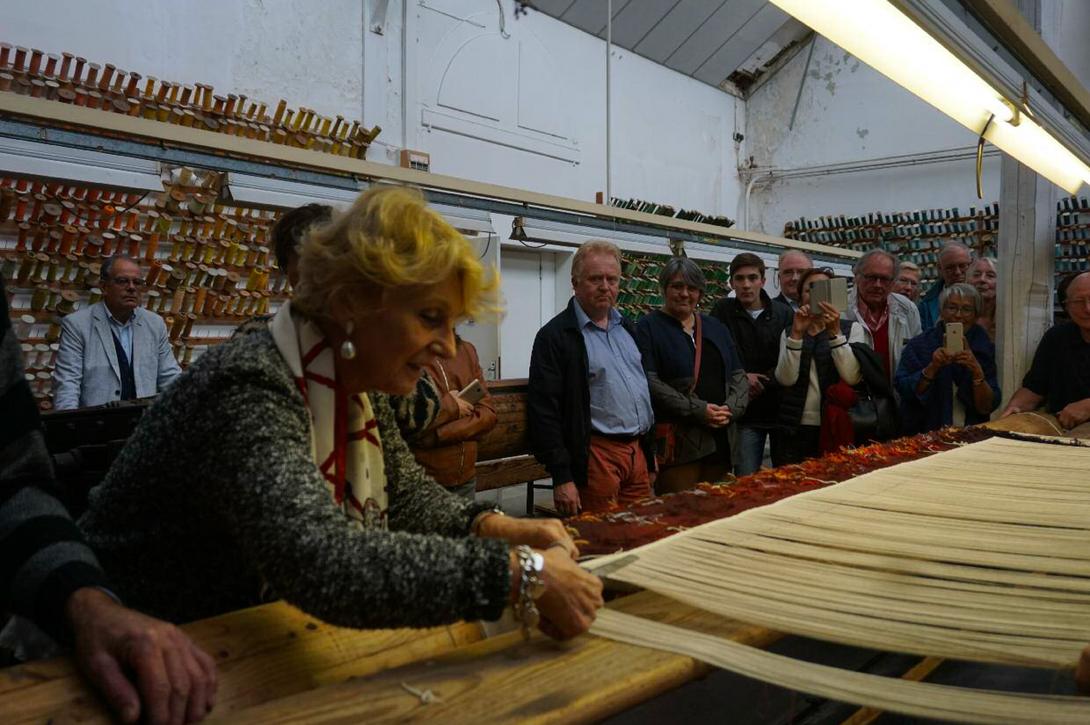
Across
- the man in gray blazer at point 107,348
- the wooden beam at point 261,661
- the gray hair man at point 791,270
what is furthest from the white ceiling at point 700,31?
the wooden beam at point 261,661

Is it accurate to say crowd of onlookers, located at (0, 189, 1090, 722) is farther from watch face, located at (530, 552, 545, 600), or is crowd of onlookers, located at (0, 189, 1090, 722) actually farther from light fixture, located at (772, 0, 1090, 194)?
light fixture, located at (772, 0, 1090, 194)

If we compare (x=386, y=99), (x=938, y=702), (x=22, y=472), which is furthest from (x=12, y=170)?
(x=386, y=99)

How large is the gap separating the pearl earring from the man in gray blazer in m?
3.22

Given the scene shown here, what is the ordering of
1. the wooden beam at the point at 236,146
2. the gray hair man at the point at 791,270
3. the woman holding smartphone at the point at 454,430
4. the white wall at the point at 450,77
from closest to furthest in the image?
the wooden beam at the point at 236,146 → the woman holding smartphone at the point at 454,430 → the gray hair man at the point at 791,270 → the white wall at the point at 450,77

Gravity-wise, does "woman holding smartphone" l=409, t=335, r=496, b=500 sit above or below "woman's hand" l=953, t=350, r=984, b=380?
below

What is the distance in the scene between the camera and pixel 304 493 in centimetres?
84

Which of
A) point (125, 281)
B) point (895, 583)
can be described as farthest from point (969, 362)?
point (125, 281)

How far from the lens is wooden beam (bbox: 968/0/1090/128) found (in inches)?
72.2

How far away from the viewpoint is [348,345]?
103cm

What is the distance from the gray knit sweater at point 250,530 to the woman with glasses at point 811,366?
2.62m

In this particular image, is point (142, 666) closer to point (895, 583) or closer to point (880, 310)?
point (895, 583)

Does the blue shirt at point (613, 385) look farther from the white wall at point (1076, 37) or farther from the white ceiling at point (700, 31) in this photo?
the white ceiling at point (700, 31)

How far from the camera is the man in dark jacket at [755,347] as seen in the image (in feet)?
11.7

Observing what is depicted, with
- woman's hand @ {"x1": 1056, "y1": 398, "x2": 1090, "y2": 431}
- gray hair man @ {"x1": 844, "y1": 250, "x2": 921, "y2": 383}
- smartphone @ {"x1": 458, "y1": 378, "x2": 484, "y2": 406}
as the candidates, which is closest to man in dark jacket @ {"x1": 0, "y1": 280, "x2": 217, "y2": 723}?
smartphone @ {"x1": 458, "y1": 378, "x2": 484, "y2": 406}
